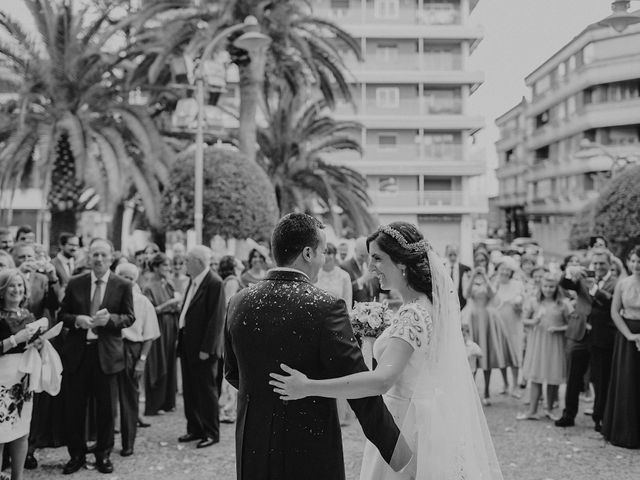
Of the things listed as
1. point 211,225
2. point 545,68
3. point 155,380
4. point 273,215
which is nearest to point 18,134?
point 211,225

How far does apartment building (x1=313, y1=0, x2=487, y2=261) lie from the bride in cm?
3960

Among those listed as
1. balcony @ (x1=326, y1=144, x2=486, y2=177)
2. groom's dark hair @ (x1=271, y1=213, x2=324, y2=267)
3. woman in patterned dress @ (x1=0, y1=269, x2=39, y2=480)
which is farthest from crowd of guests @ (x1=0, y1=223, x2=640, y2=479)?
balcony @ (x1=326, y1=144, x2=486, y2=177)

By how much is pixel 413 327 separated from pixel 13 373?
367 centimetres

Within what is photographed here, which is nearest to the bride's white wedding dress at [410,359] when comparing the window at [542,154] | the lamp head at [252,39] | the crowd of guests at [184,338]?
the crowd of guests at [184,338]

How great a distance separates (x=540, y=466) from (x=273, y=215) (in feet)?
37.9

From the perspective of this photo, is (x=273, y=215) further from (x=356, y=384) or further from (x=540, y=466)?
(x=356, y=384)

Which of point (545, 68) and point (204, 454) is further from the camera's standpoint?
point (545, 68)

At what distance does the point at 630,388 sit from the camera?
7.14 m

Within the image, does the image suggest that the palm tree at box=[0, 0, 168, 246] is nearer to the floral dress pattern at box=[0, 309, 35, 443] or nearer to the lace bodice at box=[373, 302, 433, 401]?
the floral dress pattern at box=[0, 309, 35, 443]

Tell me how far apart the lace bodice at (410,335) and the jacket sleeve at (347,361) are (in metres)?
0.39

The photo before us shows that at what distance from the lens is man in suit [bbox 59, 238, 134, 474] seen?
6.27 metres

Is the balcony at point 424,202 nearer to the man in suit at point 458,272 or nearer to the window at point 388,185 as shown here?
the window at point 388,185

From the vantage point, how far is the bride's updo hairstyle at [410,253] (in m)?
3.54

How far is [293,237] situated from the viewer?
121 inches
